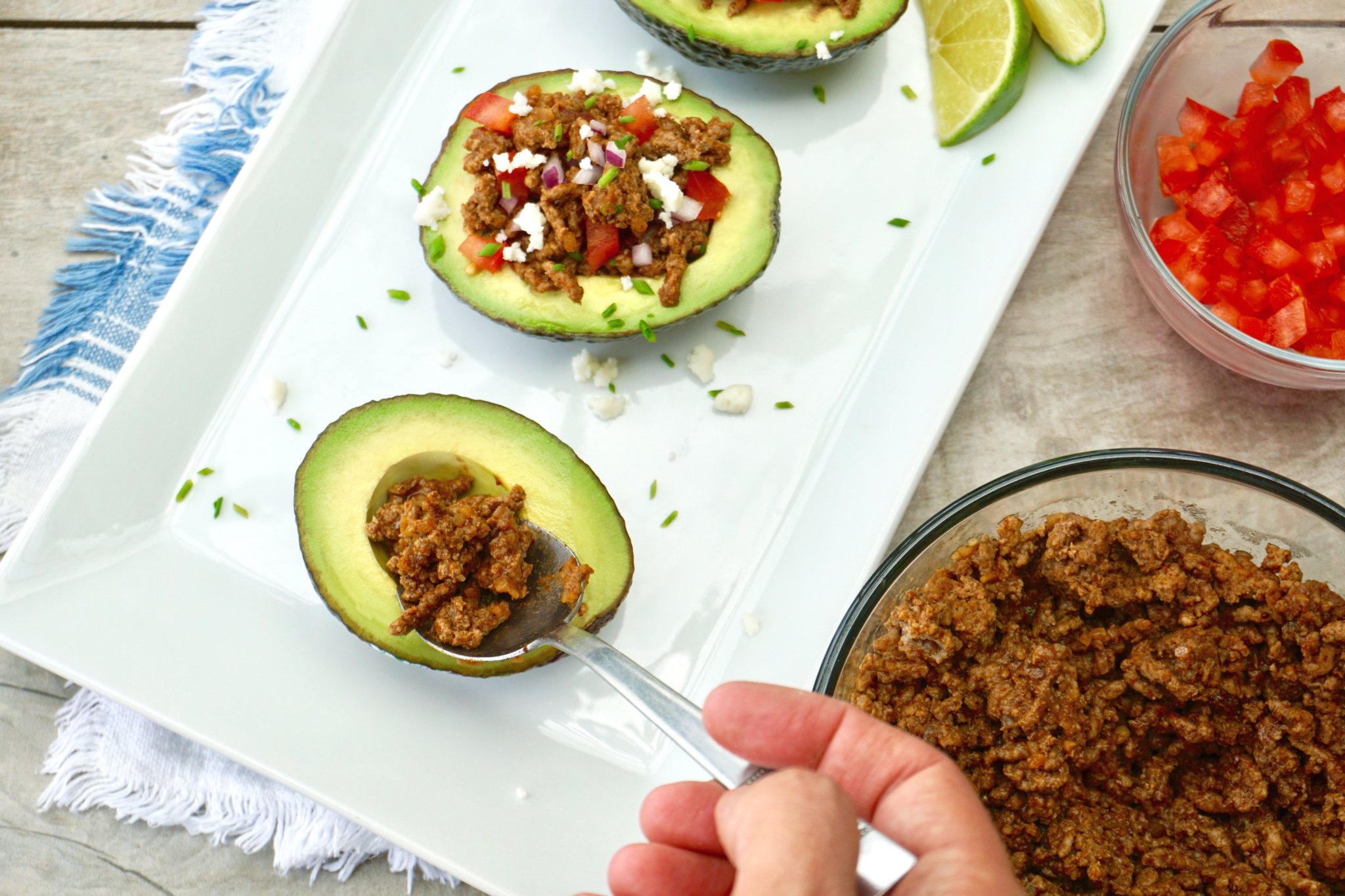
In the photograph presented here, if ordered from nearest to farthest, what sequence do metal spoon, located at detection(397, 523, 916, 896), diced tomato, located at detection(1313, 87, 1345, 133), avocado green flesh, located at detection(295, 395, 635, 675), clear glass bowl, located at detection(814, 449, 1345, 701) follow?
metal spoon, located at detection(397, 523, 916, 896) → clear glass bowl, located at detection(814, 449, 1345, 701) → avocado green flesh, located at detection(295, 395, 635, 675) → diced tomato, located at detection(1313, 87, 1345, 133)

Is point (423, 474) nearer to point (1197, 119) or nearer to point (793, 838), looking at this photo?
point (793, 838)

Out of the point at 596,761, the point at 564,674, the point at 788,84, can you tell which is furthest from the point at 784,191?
the point at 596,761

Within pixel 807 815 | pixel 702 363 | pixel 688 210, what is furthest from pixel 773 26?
pixel 807 815

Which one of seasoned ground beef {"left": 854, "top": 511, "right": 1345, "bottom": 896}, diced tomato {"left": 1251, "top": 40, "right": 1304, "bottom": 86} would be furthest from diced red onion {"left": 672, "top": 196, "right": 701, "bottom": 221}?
diced tomato {"left": 1251, "top": 40, "right": 1304, "bottom": 86}

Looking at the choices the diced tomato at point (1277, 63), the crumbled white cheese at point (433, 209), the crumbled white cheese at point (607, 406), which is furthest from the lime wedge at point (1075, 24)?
the crumbled white cheese at point (433, 209)

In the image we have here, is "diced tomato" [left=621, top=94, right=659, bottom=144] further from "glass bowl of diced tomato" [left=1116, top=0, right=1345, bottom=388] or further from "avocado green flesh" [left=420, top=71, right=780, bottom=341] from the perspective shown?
"glass bowl of diced tomato" [left=1116, top=0, right=1345, bottom=388]

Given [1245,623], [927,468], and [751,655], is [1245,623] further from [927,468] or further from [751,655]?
[751,655]

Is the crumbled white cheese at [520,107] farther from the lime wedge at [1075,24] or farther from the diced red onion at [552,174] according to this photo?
the lime wedge at [1075,24]
